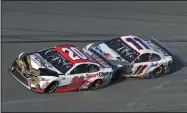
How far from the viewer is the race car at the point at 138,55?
22188 millimetres

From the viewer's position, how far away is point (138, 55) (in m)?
22.3

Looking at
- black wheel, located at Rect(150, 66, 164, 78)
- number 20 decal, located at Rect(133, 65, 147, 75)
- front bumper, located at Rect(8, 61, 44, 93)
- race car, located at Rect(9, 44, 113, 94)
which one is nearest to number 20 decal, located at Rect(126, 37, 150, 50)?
number 20 decal, located at Rect(133, 65, 147, 75)

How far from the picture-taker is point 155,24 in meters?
29.6

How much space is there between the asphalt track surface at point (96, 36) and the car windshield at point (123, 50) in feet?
3.16

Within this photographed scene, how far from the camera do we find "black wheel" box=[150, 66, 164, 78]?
22.5 m

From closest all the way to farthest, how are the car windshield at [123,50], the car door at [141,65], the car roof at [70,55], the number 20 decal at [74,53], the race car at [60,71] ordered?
the race car at [60,71] < the car roof at [70,55] < the number 20 decal at [74,53] < the car door at [141,65] < the car windshield at [123,50]

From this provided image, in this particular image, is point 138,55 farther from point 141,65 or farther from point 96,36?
point 96,36

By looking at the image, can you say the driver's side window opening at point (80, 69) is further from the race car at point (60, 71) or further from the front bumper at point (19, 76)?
the front bumper at point (19, 76)

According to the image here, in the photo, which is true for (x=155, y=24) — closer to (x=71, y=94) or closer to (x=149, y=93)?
(x=149, y=93)

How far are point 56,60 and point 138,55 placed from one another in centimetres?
372

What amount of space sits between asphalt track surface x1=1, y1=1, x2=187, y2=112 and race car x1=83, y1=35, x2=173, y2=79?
1.25ft

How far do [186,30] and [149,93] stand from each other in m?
9.33

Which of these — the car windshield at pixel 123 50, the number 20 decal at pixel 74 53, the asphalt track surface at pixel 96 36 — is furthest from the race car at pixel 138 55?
the number 20 decal at pixel 74 53

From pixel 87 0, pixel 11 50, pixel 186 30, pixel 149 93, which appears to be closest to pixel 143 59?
pixel 149 93
